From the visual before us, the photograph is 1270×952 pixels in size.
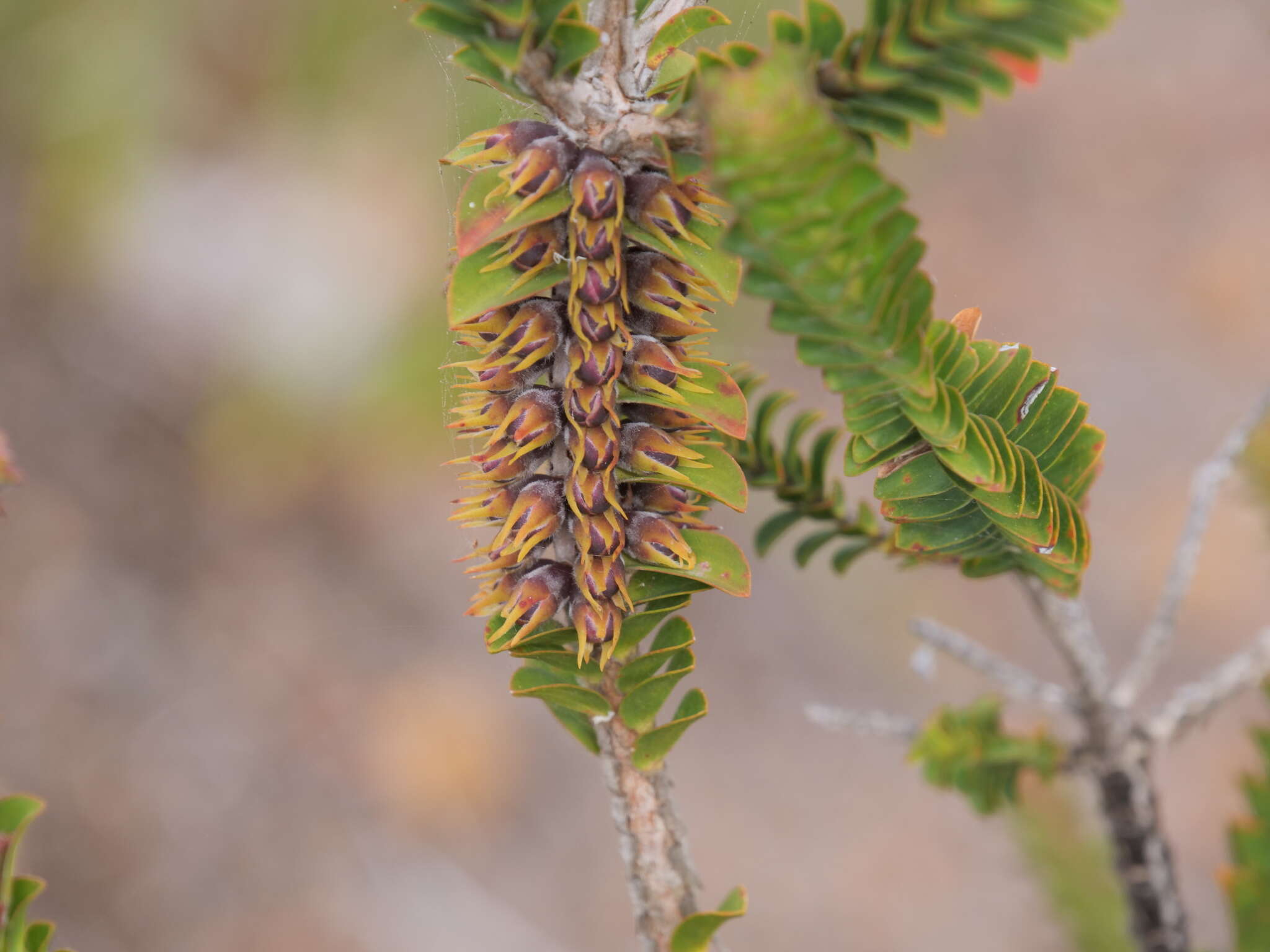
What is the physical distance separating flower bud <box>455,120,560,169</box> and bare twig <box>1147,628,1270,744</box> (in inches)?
36.9

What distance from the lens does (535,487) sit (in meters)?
0.63

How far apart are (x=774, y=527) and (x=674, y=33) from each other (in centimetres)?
52

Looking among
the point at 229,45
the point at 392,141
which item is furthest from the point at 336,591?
the point at 229,45

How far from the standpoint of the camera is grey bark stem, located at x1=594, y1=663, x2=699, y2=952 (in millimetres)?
724

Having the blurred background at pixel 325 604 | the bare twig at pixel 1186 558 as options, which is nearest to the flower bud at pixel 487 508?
the bare twig at pixel 1186 558

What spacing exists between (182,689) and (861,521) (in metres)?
3.29

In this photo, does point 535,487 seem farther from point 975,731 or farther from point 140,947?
point 140,947

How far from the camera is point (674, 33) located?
63cm

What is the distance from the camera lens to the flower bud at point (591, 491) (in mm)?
600

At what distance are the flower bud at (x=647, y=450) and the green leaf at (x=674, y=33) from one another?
0.79 ft

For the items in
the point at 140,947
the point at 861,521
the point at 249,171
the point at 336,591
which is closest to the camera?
the point at 861,521

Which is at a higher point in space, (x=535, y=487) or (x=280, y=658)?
(x=280, y=658)

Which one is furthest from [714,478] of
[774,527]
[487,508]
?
[774,527]

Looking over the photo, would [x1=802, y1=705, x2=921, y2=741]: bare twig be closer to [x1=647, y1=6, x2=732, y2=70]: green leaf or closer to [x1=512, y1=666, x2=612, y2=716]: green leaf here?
[x1=512, y1=666, x2=612, y2=716]: green leaf
